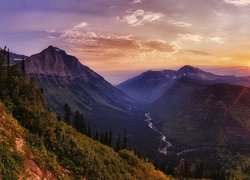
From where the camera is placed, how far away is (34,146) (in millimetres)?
66438

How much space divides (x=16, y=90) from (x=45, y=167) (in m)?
24.0

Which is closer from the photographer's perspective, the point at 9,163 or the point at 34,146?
the point at 9,163

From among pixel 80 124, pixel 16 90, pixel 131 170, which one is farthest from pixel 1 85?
pixel 80 124

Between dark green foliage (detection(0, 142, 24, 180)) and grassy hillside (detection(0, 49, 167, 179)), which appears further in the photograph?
grassy hillside (detection(0, 49, 167, 179))

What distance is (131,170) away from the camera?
104 meters

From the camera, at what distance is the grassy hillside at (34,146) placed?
56.7 meters

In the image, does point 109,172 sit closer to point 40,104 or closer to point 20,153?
point 40,104

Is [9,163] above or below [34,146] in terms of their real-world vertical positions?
above

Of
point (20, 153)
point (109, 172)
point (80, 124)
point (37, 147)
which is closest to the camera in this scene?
point (20, 153)

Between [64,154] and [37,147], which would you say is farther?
[64,154]

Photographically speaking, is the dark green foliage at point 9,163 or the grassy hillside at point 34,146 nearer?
the dark green foliage at point 9,163

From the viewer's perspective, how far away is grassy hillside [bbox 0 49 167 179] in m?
56.7

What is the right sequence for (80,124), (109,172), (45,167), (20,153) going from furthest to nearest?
(80,124), (109,172), (45,167), (20,153)

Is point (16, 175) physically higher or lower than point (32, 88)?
lower
